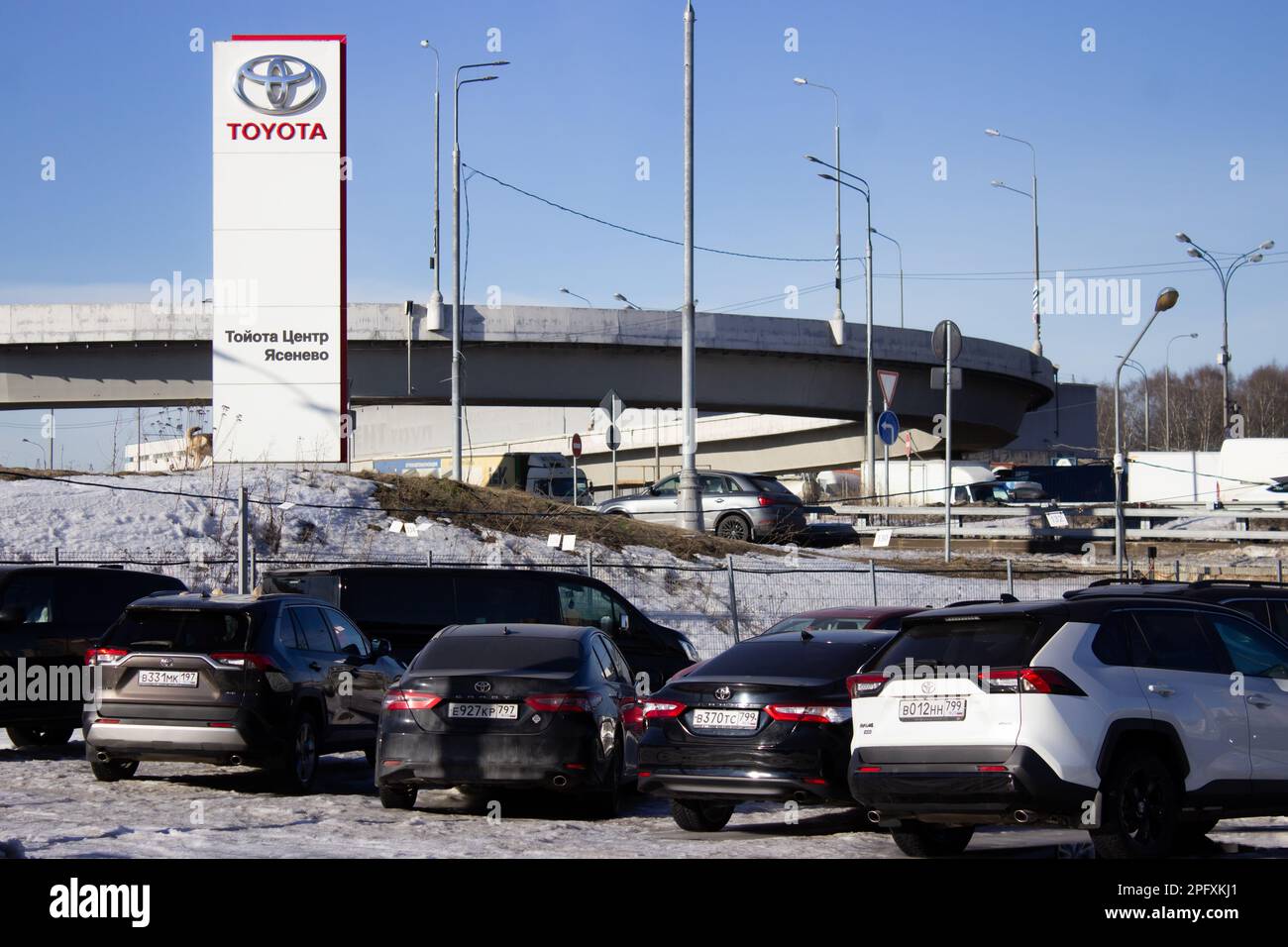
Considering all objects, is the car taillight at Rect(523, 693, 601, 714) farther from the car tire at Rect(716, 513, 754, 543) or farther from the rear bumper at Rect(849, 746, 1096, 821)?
the car tire at Rect(716, 513, 754, 543)

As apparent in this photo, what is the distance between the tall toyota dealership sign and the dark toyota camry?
67.1ft

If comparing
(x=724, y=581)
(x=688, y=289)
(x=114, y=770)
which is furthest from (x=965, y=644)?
(x=688, y=289)

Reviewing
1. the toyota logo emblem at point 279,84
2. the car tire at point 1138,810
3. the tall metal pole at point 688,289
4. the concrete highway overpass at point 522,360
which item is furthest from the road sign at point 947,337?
the concrete highway overpass at point 522,360

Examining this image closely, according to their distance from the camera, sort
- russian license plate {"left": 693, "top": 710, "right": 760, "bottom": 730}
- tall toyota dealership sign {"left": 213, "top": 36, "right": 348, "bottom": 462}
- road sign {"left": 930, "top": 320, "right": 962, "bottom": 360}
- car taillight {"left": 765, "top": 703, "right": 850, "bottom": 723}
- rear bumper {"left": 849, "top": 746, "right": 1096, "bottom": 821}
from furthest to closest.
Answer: tall toyota dealership sign {"left": 213, "top": 36, "right": 348, "bottom": 462} < road sign {"left": 930, "top": 320, "right": 962, "bottom": 360} < russian license plate {"left": 693, "top": 710, "right": 760, "bottom": 730} < car taillight {"left": 765, "top": 703, "right": 850, "bottom": 723} < rear bumper {"left": 849, "top": 746, "right": 1096, "bottom": 821}

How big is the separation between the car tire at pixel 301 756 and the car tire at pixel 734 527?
20.0 metres

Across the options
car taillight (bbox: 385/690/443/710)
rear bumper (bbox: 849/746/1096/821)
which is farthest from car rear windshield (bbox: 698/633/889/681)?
car taillight (bbox: 385/690/443/710)

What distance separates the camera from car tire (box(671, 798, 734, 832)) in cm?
1086

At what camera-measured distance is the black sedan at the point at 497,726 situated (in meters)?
10.8

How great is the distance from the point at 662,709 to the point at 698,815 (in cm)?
85

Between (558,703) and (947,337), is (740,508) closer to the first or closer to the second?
(947,337)

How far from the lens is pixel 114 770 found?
40.5ft
